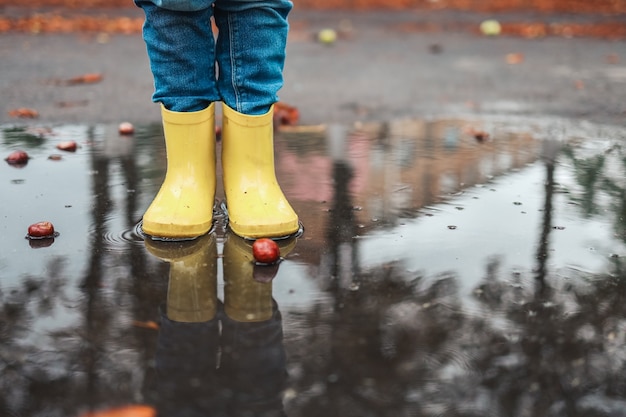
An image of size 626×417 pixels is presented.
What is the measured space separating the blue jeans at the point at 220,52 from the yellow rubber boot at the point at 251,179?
58mm

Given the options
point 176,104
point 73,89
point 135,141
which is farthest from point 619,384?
point 73,89

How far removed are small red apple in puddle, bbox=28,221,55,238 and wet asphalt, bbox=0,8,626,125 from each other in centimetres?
182

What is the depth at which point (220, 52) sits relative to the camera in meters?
2.58

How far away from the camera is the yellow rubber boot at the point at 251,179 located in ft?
8.18

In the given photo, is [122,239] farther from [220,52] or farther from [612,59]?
[612,59]

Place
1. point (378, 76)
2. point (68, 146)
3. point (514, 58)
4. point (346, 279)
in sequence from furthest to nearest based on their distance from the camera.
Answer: point (514, 58) → point (378, 76) → point (68, 146) → point (346, 279)

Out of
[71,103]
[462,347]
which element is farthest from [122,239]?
[71,103]

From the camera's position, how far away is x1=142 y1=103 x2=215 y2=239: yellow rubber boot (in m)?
2.46

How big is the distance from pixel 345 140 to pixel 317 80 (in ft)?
6.20

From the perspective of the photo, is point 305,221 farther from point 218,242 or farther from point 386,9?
point 386,9

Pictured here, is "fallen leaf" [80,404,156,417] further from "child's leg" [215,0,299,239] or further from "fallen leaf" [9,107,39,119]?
"fallen leaf" [9,107,39,119]

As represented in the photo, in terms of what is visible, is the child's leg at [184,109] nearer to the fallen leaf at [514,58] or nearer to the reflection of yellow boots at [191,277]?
the reflection of yellow boots at [191,277]

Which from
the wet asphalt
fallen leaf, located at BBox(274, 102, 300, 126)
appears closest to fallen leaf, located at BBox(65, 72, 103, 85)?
the wet asphalt

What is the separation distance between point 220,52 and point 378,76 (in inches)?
132
